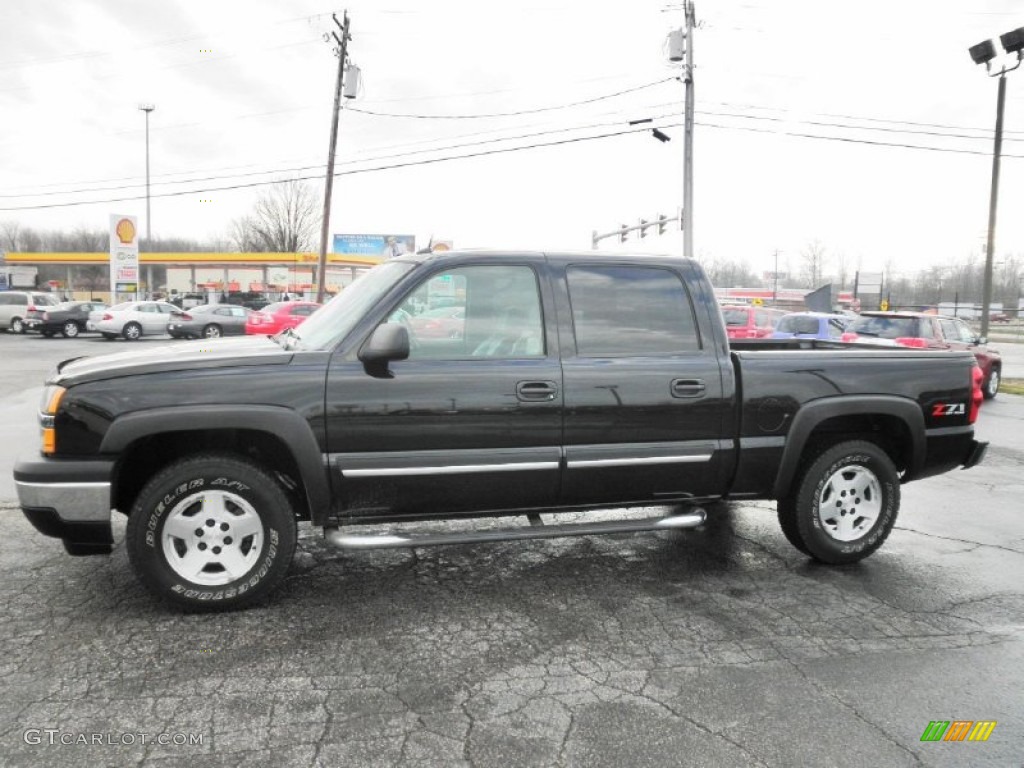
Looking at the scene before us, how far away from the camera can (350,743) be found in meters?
2.75

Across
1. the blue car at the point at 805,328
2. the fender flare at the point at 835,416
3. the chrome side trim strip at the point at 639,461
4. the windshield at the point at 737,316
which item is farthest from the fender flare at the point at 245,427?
the windshield at the point at 737,316

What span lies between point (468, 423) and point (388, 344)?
60 centimetres

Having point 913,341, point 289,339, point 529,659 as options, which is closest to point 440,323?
point 289,339

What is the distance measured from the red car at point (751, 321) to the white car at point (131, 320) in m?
20.5

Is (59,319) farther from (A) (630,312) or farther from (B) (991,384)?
(A) (630,312)

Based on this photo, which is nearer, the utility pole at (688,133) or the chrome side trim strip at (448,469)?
the chrome side trim strip at (448,469)

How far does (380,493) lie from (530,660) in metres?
1.12

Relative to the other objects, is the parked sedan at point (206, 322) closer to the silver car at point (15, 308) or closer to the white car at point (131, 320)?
the white car at point (131, 320)

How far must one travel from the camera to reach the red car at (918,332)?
13425mm

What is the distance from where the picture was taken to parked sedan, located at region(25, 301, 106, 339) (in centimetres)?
2762

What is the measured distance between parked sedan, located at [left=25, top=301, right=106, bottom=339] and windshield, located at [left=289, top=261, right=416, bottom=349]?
27640 millimetres

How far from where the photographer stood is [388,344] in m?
3.70

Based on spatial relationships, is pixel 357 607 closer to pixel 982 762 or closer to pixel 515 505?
pixel 515 505

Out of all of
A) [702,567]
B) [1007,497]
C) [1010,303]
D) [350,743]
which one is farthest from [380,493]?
[1010,303]
